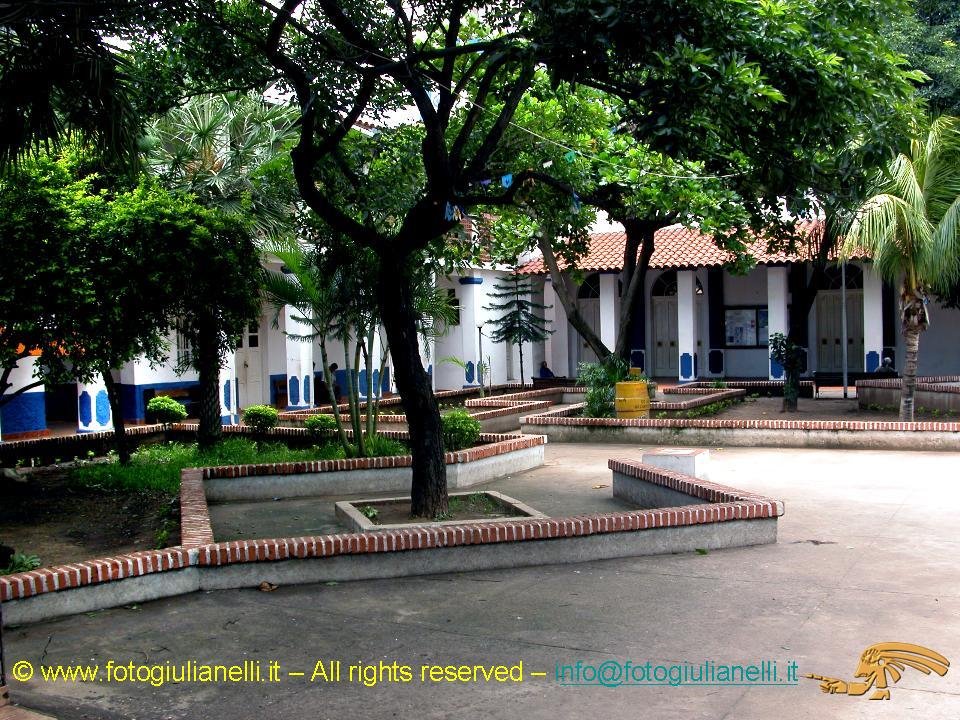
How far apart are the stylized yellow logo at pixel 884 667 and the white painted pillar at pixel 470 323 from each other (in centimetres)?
2205

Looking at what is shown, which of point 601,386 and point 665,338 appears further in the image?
point 665,338

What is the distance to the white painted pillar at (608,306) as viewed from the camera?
27.3m

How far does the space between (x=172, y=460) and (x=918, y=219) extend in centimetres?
1155

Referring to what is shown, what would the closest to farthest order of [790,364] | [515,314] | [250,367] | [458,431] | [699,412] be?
1. [458,431]
2. [790,364]
3. [699,412]
4. [250,367]
5. [515,314]

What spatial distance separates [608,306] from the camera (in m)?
27.5

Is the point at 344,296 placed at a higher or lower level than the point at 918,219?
lower

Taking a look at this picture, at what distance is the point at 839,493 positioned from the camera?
1105 centimetres

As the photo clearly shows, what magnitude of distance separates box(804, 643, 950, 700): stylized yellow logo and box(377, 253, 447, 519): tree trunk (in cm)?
438

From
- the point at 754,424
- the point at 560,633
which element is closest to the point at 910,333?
the point at 754,424

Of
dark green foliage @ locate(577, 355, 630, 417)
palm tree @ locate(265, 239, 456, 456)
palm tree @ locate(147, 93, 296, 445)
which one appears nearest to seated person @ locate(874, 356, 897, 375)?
dark green foliage @ locate(577, 355, 630, 417)

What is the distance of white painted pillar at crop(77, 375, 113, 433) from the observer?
1802 cm

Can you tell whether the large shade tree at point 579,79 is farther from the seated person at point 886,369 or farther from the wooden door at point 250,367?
the seated person at point 886,369

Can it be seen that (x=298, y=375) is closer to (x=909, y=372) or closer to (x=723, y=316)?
(x=909, y=372)

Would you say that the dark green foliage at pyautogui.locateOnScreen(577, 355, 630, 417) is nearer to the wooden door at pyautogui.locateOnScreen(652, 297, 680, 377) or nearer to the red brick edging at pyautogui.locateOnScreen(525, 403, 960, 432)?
the red brick edging at pyautogui.locateOnScreen(525, 403, 960, 432)
